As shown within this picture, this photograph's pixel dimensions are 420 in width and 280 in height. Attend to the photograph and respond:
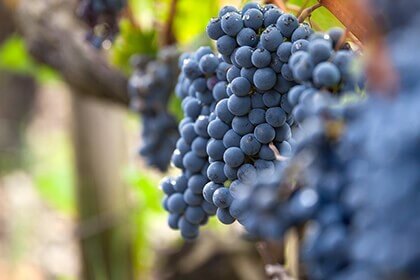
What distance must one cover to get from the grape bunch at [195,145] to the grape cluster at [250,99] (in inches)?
1.6

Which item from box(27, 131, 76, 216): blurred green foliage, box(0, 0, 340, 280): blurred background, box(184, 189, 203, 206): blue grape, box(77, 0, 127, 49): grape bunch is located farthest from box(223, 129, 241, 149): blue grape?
box(27, 131, 76, 216): blurred green foliage

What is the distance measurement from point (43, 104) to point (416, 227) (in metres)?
4.14

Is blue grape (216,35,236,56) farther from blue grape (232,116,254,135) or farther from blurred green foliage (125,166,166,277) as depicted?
blurred green foliage (125,166,166,277)

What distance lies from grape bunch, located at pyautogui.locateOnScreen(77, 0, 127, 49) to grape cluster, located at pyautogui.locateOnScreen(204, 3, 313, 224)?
48cm

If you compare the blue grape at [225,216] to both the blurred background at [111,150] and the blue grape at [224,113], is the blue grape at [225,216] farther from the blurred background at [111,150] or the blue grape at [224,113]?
the blurred background at [111,150]

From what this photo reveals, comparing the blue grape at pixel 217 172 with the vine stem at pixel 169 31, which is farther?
the vine stem at pixel 169 31

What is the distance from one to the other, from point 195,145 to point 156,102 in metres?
0.50

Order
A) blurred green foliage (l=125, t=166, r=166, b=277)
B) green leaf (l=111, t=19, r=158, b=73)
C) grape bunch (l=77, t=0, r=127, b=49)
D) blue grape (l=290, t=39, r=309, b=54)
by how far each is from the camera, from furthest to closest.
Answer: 1. blurred green foliage (l=125, t=166, r=166, b=277)
2. green leaf (l=111, t=19, r=158, b=73)
3. grape bunch (l=77, t=0, r=127, b=49)
4. blue grape (l=290, t=39, r=309, b=54)

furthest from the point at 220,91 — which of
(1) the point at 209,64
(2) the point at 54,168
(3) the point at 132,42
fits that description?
(2) the point at 54,168

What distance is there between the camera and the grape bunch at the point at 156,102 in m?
1.09

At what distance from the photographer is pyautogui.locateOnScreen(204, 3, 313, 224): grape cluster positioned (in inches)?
21.4

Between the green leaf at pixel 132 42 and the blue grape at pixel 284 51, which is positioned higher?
the green leaf at pixel 132 42

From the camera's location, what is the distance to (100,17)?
1.03 m

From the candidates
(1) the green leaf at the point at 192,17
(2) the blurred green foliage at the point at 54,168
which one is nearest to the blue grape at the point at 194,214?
(1) the green leaf at the point at 192,17
